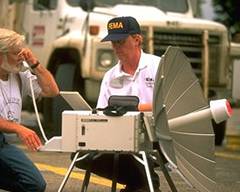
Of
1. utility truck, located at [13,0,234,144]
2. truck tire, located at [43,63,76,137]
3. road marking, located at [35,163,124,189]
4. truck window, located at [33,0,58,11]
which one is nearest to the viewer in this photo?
road marking, located at [35,163,124,189]

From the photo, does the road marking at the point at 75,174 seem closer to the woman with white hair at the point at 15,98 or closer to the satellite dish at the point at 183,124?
the woman with white hair at the point at 15,98

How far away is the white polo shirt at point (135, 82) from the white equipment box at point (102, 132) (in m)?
0.82

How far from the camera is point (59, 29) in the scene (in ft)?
42.8

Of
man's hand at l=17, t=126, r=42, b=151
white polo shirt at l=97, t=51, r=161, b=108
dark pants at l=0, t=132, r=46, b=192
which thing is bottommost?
dark pants at l=0, t=132, r=46, b=192

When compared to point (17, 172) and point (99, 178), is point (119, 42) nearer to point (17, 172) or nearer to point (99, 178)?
point (17, 172)

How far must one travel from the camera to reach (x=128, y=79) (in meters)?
6.22

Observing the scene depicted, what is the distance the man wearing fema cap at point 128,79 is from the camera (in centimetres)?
599

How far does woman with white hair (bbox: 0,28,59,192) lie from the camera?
5.84 m

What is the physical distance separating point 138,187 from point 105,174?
0.85ft

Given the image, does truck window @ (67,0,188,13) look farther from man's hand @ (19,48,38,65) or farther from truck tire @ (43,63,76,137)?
man's hand @ (19,48,38,65)

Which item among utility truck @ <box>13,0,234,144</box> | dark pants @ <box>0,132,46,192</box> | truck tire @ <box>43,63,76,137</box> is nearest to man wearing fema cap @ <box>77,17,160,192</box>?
dark pants @ <box>0,132,46,192</box>

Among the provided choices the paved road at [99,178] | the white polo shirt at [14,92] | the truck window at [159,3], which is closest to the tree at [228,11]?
the truck window at [159,3]

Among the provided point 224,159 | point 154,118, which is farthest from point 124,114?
point 224,159

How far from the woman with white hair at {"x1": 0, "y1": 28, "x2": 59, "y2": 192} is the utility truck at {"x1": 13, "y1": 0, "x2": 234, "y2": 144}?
6.03m
